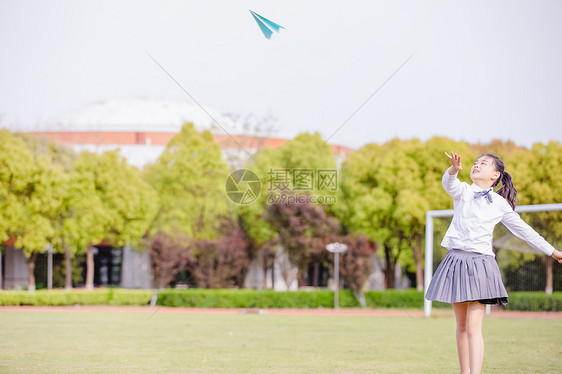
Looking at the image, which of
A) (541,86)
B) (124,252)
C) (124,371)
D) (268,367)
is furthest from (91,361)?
(124,252)

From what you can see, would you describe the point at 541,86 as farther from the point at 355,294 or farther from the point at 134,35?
the point at 355,294

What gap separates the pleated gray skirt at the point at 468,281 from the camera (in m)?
4.71

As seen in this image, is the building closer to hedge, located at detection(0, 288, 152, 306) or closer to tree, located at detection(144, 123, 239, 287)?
tree, located at detection(144, 123, 239, 287)

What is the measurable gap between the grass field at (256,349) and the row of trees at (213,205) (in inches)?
527

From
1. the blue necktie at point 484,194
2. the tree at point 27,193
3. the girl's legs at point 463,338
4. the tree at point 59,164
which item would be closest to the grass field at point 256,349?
the girl's legs at point 463,338

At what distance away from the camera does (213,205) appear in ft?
96.6

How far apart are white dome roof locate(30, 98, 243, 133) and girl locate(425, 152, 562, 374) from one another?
114 feet

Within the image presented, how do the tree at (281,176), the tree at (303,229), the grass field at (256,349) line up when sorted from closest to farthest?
the grass field at (256,349)
the tree at (281,176)
the tree at (303,229)

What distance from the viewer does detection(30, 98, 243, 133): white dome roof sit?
4150 cm

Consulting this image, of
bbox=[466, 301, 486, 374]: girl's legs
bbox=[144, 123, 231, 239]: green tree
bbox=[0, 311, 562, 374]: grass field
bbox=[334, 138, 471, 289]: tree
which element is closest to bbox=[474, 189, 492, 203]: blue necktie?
bbox=[466, 301, 486, 374]: girl's legs

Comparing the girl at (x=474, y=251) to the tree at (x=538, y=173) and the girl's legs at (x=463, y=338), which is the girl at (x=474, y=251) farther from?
the tree at (x=538, y=173)

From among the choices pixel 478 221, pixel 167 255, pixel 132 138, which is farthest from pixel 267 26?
pixel 132 138

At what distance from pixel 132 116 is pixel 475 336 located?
41.5m

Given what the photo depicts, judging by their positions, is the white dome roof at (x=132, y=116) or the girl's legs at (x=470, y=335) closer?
the girl's legs at (x=470, y=335)
